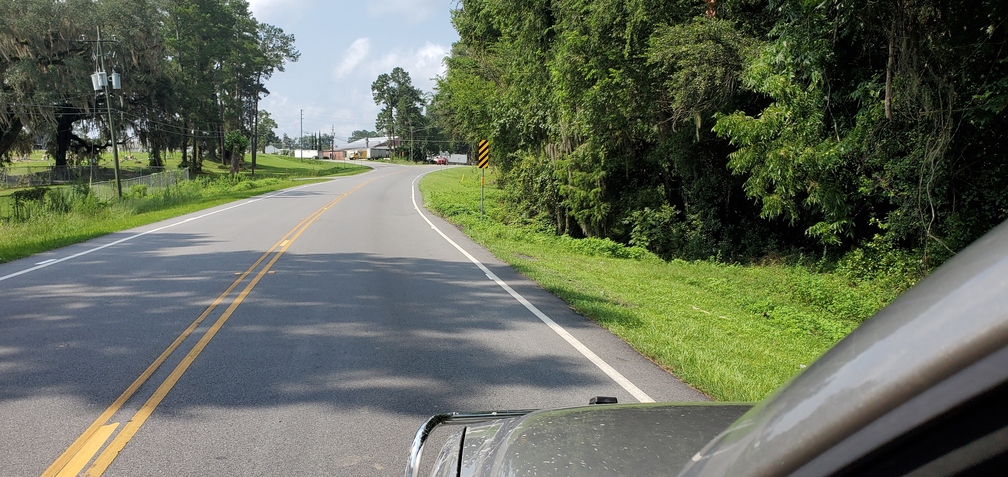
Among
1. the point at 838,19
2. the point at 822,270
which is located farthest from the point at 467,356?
the point at 822,270

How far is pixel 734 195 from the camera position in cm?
2030

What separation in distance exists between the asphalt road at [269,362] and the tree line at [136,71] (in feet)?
90.3

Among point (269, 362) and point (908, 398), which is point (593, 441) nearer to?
point (908, 398)

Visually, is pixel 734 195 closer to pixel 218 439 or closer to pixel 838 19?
pixel 838 19

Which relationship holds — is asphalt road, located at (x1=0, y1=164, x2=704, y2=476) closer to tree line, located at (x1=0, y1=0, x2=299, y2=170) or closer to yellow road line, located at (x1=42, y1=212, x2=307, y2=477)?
→ yellow road line, located at (x1=42, y1=212, x2=307, y2=477)

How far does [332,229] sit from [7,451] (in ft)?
51.1

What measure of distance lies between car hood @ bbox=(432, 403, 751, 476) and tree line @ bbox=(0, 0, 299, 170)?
119 ft

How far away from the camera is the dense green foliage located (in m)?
10.3

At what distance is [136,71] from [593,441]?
57701mm

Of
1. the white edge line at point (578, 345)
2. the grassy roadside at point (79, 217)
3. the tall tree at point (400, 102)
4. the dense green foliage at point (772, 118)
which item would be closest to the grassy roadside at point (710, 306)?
the white edge line at point (578, 345)

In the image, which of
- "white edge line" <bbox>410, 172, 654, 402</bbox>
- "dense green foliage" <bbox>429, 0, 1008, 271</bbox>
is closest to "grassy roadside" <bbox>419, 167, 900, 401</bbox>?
"white edge line" <bbox>410, 172, 654, 402</bbox>

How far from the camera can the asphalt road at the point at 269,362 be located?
4516 millimetres

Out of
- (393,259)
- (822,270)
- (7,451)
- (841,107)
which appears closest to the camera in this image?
(7,451)

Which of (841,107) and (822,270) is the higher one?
(841,107)
